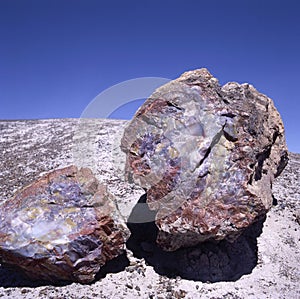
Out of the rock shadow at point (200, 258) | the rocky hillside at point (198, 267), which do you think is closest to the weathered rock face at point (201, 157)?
the rock shadow at point (200, 258)

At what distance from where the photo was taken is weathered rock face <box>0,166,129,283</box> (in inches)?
234

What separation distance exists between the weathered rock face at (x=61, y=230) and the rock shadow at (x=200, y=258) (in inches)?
44.5

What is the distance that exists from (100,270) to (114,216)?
1.28 meters

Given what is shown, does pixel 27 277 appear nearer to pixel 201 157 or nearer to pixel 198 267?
pixel 198 267

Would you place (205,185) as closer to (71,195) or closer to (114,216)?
(114,216)

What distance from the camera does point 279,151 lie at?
873cm

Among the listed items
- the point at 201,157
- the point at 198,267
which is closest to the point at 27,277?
the point at 198,267

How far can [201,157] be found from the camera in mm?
6633

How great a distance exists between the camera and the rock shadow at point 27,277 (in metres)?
6.29

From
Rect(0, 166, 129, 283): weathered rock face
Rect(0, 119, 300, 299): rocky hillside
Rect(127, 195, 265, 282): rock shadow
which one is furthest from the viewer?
Rect(127, 195, 265, 282): rock shadow

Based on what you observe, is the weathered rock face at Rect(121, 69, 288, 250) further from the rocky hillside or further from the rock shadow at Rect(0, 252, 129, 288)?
the rock shadow at Rect(0, 252, 129, 288)

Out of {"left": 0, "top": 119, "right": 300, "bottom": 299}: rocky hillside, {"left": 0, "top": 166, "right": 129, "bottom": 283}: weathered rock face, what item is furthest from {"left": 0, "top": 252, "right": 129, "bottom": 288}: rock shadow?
{"left": 0, "top": 166, "right": 129, "bottom": 283}: weathered rock face

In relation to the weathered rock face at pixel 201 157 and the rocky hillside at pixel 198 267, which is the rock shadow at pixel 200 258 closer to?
the rocky hillside at pixel 198 267

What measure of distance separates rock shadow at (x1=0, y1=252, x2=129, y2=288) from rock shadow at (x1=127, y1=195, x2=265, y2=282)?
1.57 feet
